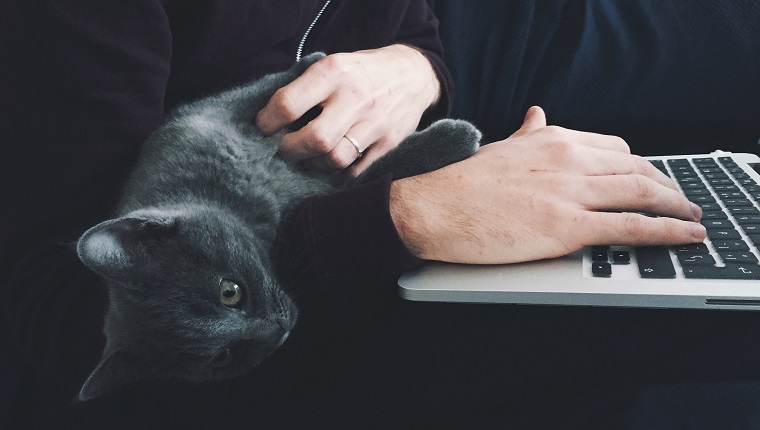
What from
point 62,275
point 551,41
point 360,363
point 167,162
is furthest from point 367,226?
point 551,41

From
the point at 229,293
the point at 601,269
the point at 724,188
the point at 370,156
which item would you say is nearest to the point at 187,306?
the point at 229,293

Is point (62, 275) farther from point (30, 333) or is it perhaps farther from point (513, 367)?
point (513, 367)

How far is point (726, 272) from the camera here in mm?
675

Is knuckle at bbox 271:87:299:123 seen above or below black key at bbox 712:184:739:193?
above

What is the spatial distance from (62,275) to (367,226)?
488mm

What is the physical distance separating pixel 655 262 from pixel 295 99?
0.57m

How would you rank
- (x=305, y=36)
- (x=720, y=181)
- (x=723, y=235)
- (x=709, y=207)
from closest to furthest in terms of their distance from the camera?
1. (x=723, y=235)
2. (x=709, y=207)
3. (x=720, y=181)
4. (x=305, y=36)

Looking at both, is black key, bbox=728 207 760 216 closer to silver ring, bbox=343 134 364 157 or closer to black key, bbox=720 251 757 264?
black key, bbox=720 251 757 264

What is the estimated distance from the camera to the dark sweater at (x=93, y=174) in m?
0.77

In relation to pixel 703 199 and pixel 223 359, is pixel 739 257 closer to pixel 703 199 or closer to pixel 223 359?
pixel 703 199

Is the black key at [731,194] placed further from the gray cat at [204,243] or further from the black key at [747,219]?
the gray cat at [204,243]

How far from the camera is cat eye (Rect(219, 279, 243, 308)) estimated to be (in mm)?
806

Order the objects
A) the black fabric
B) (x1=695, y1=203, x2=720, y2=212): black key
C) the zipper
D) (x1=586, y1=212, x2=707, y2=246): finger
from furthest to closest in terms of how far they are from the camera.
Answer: the black fabric
the zipper
(x1=695, y1=203, x2=720, y2=212): black key
(x1=586, y1=212, x2=707, y2=246): finger

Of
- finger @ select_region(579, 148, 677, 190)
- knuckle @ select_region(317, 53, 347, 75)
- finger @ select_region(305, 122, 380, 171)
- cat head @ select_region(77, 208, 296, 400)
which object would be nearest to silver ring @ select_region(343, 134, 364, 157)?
finger @ select_region(305, 122, 380, 171)
